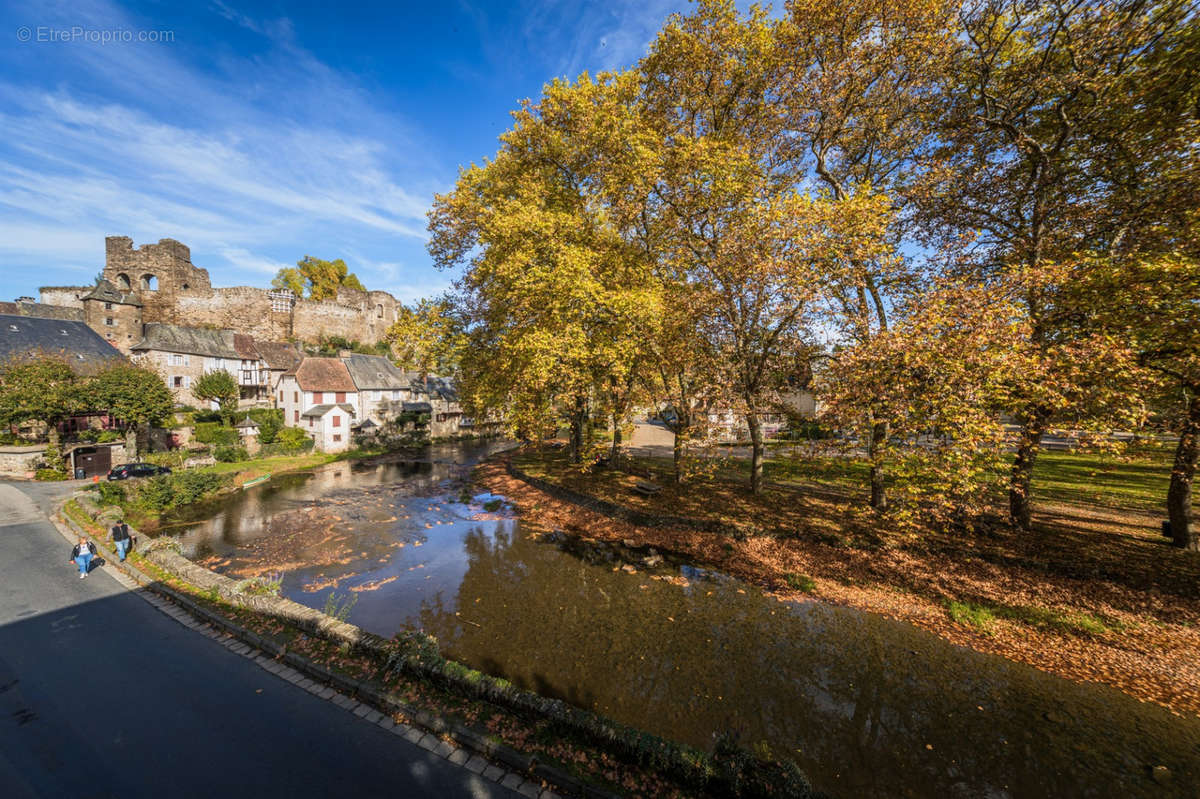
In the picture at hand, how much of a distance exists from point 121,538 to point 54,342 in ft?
109

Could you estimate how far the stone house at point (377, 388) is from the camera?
41.5m

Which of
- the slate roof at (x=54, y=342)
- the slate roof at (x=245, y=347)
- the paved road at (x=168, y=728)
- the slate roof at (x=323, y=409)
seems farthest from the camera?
the slate roof at (x=245, y=347)

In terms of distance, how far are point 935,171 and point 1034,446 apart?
27.4 ft

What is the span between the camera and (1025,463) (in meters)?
11.8

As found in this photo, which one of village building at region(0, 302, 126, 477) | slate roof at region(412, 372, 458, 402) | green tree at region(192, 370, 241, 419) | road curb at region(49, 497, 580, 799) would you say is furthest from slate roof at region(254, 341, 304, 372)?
road curb at region(49, 497, 580, 799)

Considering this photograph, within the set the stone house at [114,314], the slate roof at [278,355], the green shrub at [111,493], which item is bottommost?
the green shrub at [111,493]

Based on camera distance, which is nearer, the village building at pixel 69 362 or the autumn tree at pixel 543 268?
the autumn tree at pixel 543 268

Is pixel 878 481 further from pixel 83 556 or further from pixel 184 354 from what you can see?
pixel 184 354

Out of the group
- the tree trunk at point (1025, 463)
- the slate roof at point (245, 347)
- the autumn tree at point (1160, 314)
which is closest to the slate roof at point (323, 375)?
the slate roof at point (245, 347)

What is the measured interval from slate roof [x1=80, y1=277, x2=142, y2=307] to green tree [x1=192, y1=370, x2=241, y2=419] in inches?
746

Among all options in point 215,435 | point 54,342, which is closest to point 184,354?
point 54,342

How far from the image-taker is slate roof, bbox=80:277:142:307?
45.2 metres

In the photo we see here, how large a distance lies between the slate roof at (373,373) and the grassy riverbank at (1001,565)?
32.3 meters

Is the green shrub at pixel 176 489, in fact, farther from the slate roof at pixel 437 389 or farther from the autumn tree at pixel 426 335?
the slate roof at pixel 437 389
